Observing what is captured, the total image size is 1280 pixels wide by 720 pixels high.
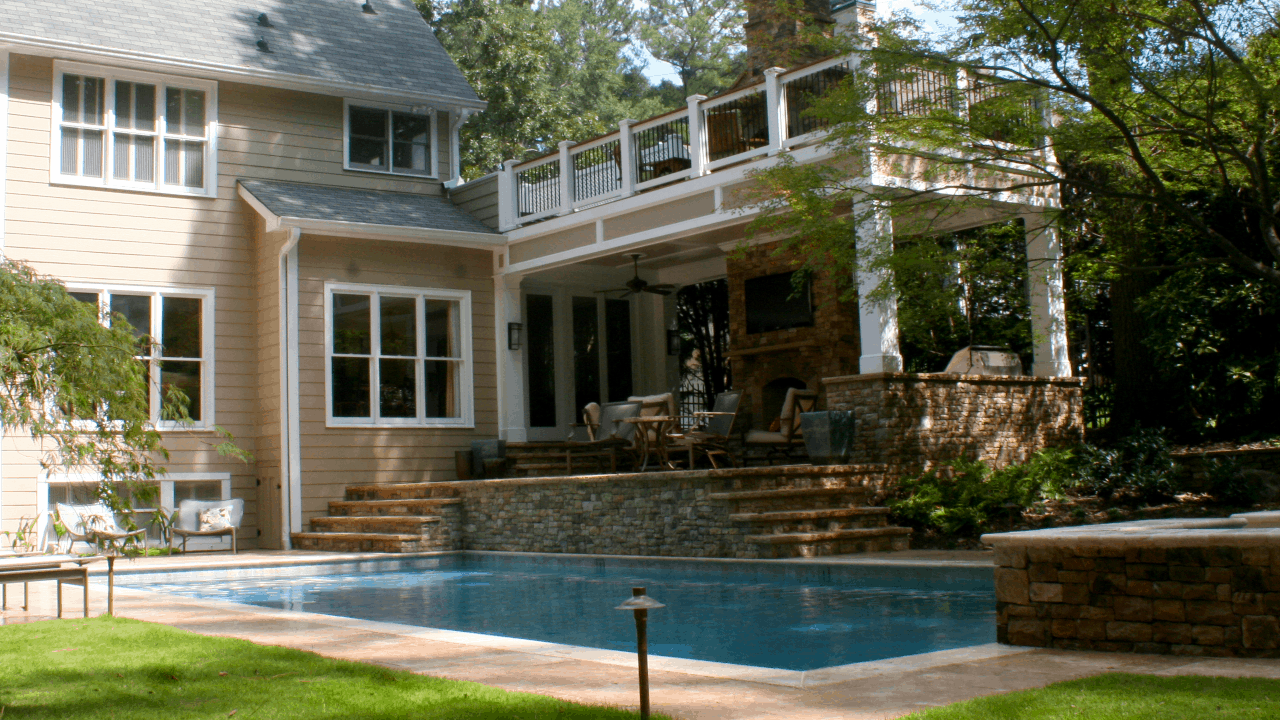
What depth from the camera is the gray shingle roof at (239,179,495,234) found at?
13297mm

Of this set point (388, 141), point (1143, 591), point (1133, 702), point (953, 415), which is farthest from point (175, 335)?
point (1133, 702)

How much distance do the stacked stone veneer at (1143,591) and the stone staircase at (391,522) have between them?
8.16 meters

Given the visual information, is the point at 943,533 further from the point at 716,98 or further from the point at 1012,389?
the point at 716,98

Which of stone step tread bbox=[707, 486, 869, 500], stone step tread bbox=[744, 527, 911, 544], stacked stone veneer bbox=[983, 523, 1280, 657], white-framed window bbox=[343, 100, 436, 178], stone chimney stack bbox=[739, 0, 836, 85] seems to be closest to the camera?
stacked stone veneer bbox=[983, 523, 1280, 657]

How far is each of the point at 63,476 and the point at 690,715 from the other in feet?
35.6

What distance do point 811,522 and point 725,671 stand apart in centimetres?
526

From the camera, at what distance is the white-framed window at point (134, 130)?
42.5 ft

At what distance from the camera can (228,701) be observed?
12.9ft

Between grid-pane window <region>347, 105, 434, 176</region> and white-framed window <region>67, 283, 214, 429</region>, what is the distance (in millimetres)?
2824

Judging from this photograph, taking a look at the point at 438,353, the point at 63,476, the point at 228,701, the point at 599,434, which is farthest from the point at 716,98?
the point at 228,701

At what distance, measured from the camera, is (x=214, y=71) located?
1348 centimetres

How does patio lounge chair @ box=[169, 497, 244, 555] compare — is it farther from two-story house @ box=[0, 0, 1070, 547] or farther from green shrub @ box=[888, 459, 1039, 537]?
green shrub @ box=[888, 459, 1039, 537]

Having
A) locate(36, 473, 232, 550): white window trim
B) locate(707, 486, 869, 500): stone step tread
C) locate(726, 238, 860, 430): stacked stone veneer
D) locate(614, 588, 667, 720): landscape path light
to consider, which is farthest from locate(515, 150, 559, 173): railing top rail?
locate(614, 588, 667, 720): landscape path light

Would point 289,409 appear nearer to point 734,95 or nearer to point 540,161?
point 540,161
